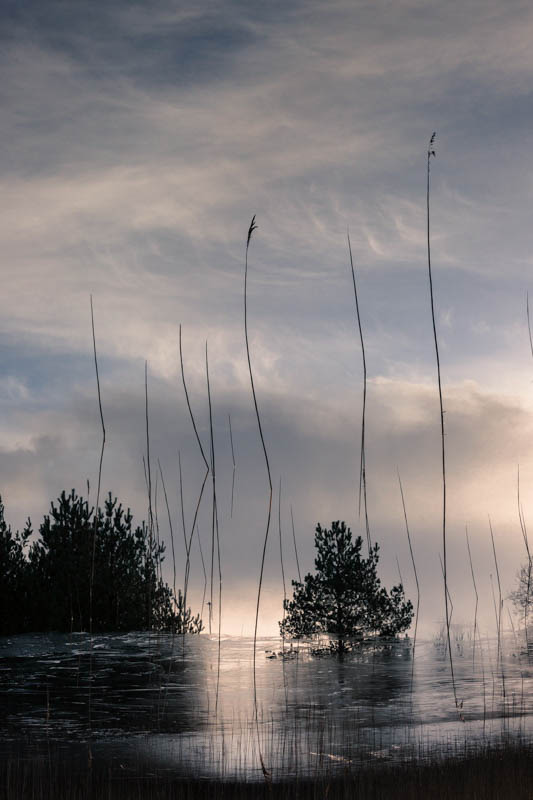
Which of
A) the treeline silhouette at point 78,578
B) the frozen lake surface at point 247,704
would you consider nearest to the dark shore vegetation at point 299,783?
the frozen lake surface at point 247,704

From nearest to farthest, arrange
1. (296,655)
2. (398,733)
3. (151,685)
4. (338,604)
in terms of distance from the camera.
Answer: (398,733) → (151,685) → (296,655) → (338,604)

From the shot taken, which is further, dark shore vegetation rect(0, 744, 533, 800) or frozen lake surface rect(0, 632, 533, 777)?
frozen lake surface rect(0, 632, 533, 777)

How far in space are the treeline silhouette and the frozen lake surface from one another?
1.42m

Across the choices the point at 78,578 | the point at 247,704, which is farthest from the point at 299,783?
the point at 78,578

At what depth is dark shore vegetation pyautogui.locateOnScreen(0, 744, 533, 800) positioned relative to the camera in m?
7.59

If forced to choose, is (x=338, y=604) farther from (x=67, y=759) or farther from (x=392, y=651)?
(x=67, y=759)

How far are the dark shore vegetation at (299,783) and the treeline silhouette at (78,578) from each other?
11439mm

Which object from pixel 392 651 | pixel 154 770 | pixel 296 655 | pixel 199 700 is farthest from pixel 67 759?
pixel 392 651

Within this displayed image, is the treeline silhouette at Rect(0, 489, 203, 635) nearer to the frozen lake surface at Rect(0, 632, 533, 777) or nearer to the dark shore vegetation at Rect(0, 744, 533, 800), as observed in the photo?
the frozen lake surface at Rect(0, 632, 533, 777)

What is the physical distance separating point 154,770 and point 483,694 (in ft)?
19.4

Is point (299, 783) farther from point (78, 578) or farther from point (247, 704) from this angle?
point (78, 578)

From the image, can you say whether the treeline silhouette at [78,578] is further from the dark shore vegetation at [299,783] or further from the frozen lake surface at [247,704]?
the dark shore vegetation at [299,783]

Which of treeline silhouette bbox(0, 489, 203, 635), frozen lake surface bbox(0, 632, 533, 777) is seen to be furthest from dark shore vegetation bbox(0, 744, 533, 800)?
treeline silhouette bbox(0, 489, 203, 635)

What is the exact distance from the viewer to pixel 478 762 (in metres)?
8.77
